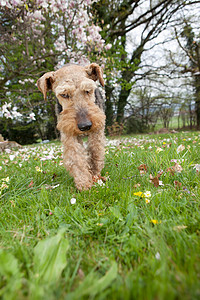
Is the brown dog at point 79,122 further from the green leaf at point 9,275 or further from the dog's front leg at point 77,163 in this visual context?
the green leaf at point 9,275

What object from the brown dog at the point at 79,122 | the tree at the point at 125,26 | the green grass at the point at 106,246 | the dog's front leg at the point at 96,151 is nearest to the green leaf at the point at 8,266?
the green grass at the point at 106,246

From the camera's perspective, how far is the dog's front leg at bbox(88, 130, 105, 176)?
219 centimetres

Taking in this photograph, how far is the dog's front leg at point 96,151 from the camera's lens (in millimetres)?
2193

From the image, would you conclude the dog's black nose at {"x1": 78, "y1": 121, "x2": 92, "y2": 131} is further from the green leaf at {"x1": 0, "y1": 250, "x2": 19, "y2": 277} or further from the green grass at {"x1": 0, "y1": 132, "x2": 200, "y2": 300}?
the green leaf at {"x1": 0, "y1": 250, "x2": 19, "y2": 277}

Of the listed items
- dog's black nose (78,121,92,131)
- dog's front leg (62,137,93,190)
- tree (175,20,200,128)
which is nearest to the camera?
dog's front leg (62,137,93,190)

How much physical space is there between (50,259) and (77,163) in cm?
124

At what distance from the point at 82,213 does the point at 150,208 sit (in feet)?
1.62

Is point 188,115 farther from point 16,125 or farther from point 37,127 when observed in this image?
point 16,125

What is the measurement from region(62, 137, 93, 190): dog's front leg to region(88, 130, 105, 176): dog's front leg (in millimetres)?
243

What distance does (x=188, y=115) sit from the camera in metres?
15.8

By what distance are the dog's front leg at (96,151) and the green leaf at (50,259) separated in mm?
1437

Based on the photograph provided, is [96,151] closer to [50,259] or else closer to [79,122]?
[79,122]

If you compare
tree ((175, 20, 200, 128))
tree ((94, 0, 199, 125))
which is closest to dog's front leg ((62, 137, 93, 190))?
tree ((94, 0, 199, 125))

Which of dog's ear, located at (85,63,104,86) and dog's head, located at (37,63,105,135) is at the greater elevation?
dog's ear, located at (85,63,104,86)
